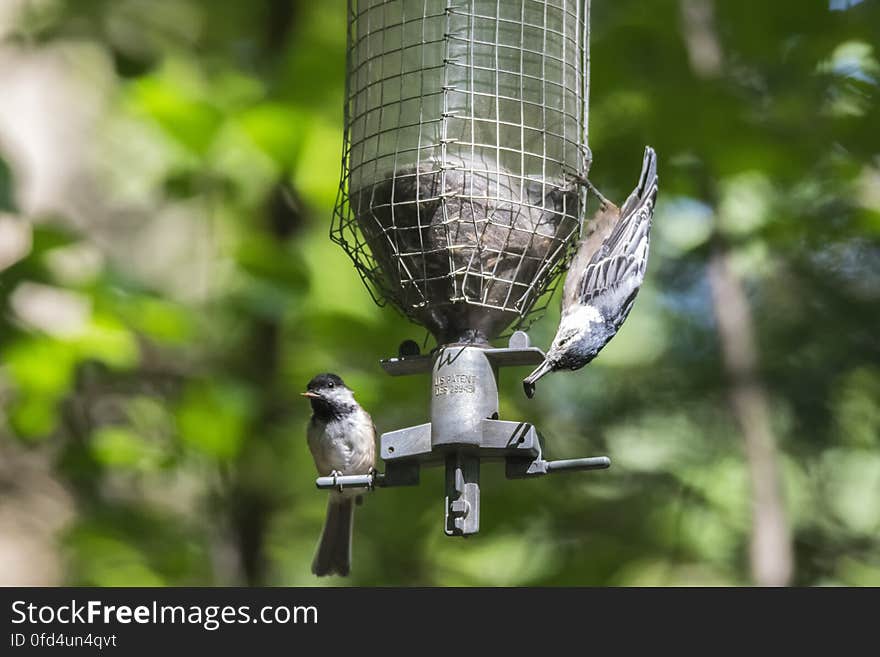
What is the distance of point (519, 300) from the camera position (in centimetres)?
448

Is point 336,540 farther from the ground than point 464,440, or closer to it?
farther from the ground

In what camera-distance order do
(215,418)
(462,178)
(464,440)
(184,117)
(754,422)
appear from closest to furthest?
(464,440) < (462,178) < (184,117) < (215,418) < (754,422)

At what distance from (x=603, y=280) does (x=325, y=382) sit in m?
1.94

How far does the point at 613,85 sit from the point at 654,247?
7.16 ft

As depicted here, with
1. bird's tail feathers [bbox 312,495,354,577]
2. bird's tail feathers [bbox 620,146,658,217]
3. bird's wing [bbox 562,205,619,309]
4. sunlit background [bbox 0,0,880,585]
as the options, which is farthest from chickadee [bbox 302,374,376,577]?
bird's tail feathers [bbox 620,146,658,217]

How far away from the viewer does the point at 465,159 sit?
4426 millimetres

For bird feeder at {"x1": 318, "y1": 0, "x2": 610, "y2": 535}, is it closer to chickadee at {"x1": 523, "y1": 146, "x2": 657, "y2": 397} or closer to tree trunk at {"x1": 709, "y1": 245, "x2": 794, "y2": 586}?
chickadee at {"x1": 523, "y1": 146, "x2": 657, "y2": 397}

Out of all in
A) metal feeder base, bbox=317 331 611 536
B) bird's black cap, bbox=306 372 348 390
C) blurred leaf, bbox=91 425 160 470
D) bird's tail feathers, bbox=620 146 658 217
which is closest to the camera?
metal feeder base, bbox=317 331 611 536

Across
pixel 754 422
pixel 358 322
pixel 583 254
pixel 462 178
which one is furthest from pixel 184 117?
pixel 754 422

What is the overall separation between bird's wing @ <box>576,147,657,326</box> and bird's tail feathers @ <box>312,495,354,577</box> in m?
2.39

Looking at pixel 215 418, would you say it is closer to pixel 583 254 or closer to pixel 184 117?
pixel 184 117

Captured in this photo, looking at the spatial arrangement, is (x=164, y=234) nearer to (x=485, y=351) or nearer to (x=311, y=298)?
(x=311, y=298)

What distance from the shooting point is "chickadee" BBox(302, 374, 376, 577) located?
5930mm

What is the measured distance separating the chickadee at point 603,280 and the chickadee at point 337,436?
5.12 feet
